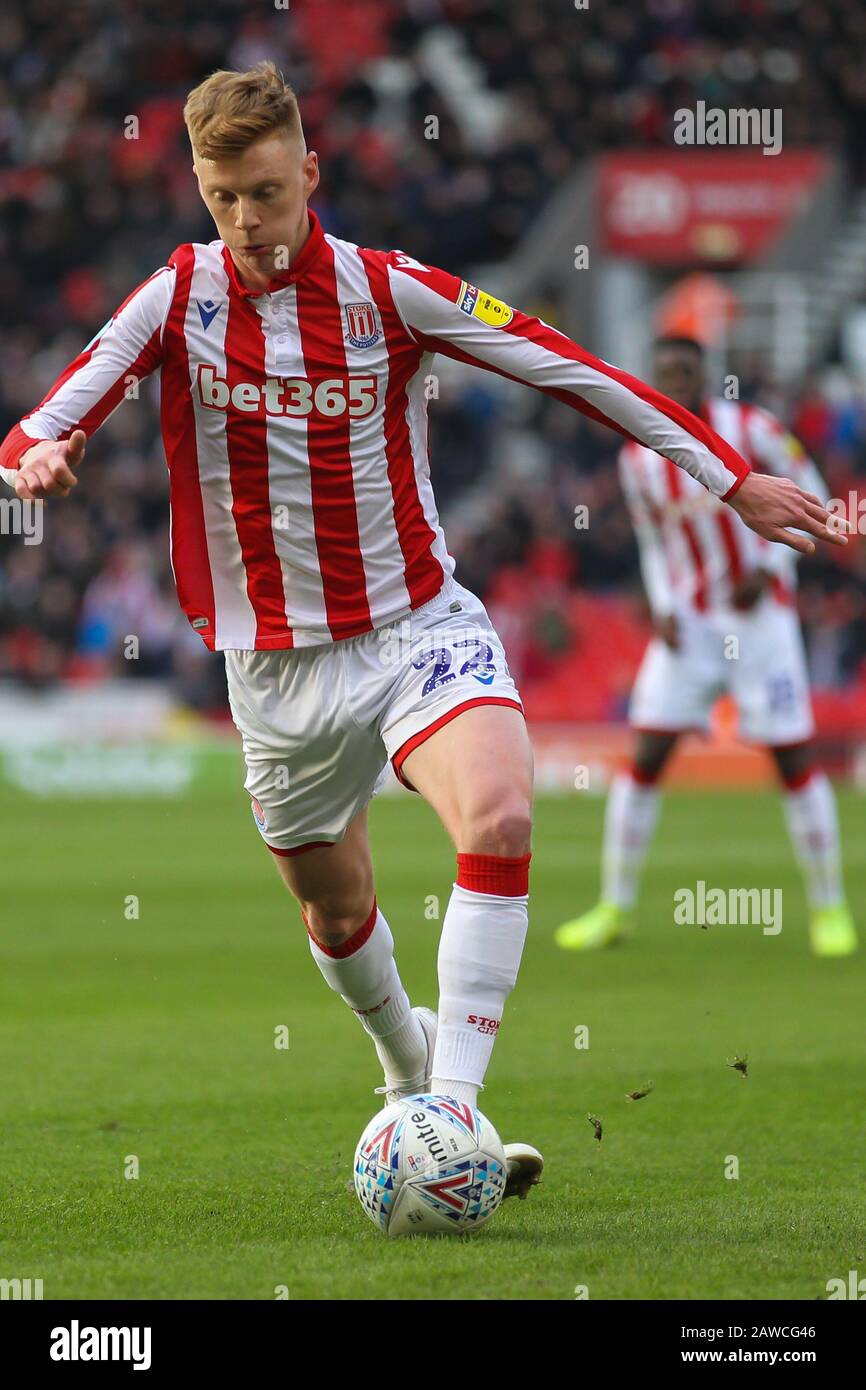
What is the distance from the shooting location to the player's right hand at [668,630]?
30.6 feet

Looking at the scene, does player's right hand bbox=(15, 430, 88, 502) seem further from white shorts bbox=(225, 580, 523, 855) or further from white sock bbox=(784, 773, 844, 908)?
white sock bbox=(784, 773, 844, 908)

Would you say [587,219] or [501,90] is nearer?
[587,219]

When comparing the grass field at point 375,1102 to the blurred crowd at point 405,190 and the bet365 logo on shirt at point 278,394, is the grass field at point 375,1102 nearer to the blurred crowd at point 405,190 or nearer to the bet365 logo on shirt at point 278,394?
the bet365 logo on shirt at point 278,394

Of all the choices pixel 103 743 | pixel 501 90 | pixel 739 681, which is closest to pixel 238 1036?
pixel 739 681

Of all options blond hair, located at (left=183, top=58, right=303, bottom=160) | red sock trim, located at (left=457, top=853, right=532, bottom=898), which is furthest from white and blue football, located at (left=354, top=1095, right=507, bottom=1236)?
blond hair, located at (left=183, top=58, right=303, bottom=160)

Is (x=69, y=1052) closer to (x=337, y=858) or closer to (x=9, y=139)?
(x=337, y=858)

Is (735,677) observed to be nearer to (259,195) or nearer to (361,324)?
(361,324)

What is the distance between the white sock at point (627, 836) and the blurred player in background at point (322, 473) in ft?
14.6

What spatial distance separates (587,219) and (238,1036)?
1732 cm

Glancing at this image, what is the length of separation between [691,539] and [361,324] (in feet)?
16.4

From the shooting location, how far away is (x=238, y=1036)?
22.8 ft

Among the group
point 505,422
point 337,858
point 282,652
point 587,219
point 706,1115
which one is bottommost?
point 706,1115

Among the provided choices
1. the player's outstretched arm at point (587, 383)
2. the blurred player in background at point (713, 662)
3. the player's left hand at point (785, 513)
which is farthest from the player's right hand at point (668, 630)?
the player's left hand at point (785, 513)
